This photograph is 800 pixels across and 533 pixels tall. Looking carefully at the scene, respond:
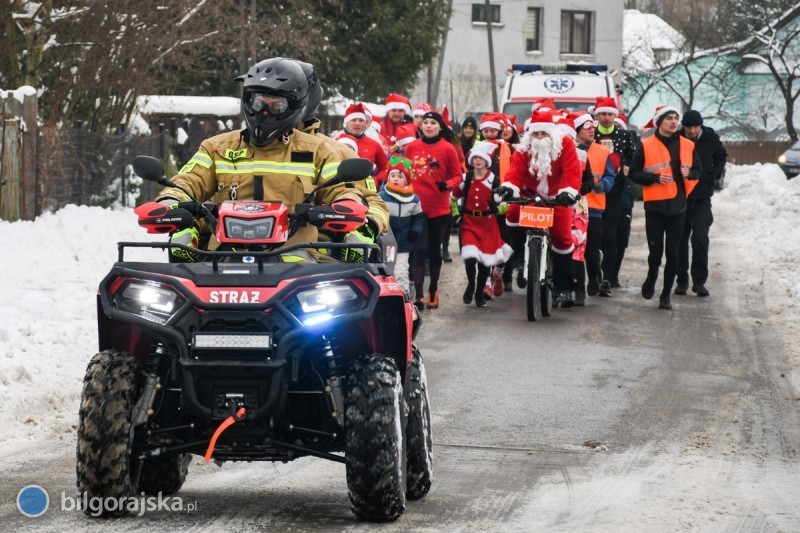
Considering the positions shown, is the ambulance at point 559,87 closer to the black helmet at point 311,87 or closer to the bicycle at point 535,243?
the bicycle at point 535,243

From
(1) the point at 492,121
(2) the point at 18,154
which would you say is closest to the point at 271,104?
(1) the point at 492,121

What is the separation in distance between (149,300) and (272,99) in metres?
1.34

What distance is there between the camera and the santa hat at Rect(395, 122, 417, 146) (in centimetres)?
1611

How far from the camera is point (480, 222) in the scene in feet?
49.6

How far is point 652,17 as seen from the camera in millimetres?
73812

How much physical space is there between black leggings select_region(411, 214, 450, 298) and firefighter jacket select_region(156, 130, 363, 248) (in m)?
7.80

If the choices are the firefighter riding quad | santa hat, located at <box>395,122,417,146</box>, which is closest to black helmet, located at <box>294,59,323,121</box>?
the firefighter riding quad

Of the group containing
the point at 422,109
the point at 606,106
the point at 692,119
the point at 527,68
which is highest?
the point at 527,68

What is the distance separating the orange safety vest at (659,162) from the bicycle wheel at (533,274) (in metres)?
1.69

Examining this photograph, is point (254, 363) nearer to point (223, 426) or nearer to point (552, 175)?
point (223, 426)

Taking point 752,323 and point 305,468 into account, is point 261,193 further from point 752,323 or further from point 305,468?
→ point 752,323

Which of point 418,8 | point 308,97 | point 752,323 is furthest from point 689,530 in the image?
point 418,8

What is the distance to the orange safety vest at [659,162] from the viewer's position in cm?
1493

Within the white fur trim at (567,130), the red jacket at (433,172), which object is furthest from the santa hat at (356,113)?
the white fur trim at (567,130)
